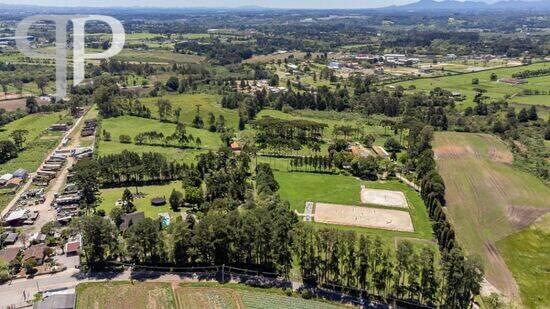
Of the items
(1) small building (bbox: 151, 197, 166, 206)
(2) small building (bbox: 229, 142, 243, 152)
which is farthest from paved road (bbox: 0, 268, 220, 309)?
(2) small building (bbox: 229, 142, 243, 152)

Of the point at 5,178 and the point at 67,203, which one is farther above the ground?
the point at 5,178

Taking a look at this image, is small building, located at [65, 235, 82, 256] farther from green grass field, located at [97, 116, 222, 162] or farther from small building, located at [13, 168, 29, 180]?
green grass field, located at [97, 116, 222, 162]

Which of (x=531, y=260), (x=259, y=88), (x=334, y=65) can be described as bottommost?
(x=531, y=260)

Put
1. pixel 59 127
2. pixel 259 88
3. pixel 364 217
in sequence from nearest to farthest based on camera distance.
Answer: pixel 364 217, pixel 59 127, pixel 259 88

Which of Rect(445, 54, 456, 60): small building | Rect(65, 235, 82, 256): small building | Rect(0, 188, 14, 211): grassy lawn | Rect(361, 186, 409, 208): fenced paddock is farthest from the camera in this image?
Rect(445, 54, 456, 60): small building

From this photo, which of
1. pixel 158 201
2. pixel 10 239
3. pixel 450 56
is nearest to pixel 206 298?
pixel 158 201

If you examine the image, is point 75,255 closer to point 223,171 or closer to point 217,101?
point 223,171

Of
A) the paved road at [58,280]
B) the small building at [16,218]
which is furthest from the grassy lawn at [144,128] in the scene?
the paved road at [58,280]

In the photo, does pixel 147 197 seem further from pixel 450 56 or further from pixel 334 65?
pixel 450 56
